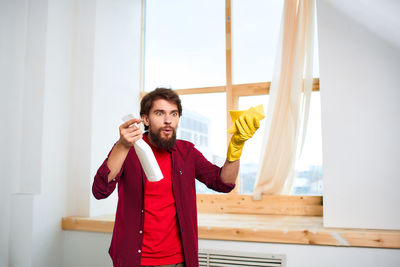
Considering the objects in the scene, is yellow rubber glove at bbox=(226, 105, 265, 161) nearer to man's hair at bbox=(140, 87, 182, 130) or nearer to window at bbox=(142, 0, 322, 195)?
man's hair at bbox=(140, 87, 182, 130)

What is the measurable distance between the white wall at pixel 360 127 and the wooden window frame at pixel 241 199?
0.70 metres

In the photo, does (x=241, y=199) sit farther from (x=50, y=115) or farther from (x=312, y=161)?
(x=50, y=115)

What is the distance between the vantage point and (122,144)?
1.30 meters

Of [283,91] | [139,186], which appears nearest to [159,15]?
[283,91]

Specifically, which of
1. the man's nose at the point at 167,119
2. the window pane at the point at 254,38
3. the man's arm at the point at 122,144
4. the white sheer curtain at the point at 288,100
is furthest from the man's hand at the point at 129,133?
the window pane at the point at 254,38

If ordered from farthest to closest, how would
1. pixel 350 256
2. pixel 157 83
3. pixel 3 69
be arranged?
pixel 157 83 < pixel 3 69 < pixel 350 256

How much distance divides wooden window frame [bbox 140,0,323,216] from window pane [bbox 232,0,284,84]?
0.07 meters

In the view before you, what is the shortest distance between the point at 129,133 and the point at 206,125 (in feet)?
6.93

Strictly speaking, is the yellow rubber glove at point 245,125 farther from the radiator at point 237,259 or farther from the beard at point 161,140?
the radiator at point 237,259

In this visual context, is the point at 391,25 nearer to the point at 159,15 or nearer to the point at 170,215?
the point at 170,215

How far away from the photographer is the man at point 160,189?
1.39 m

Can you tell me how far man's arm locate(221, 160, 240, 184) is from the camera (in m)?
1.51

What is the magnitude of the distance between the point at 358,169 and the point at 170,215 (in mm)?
1339

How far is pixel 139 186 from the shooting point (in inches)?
59.1
